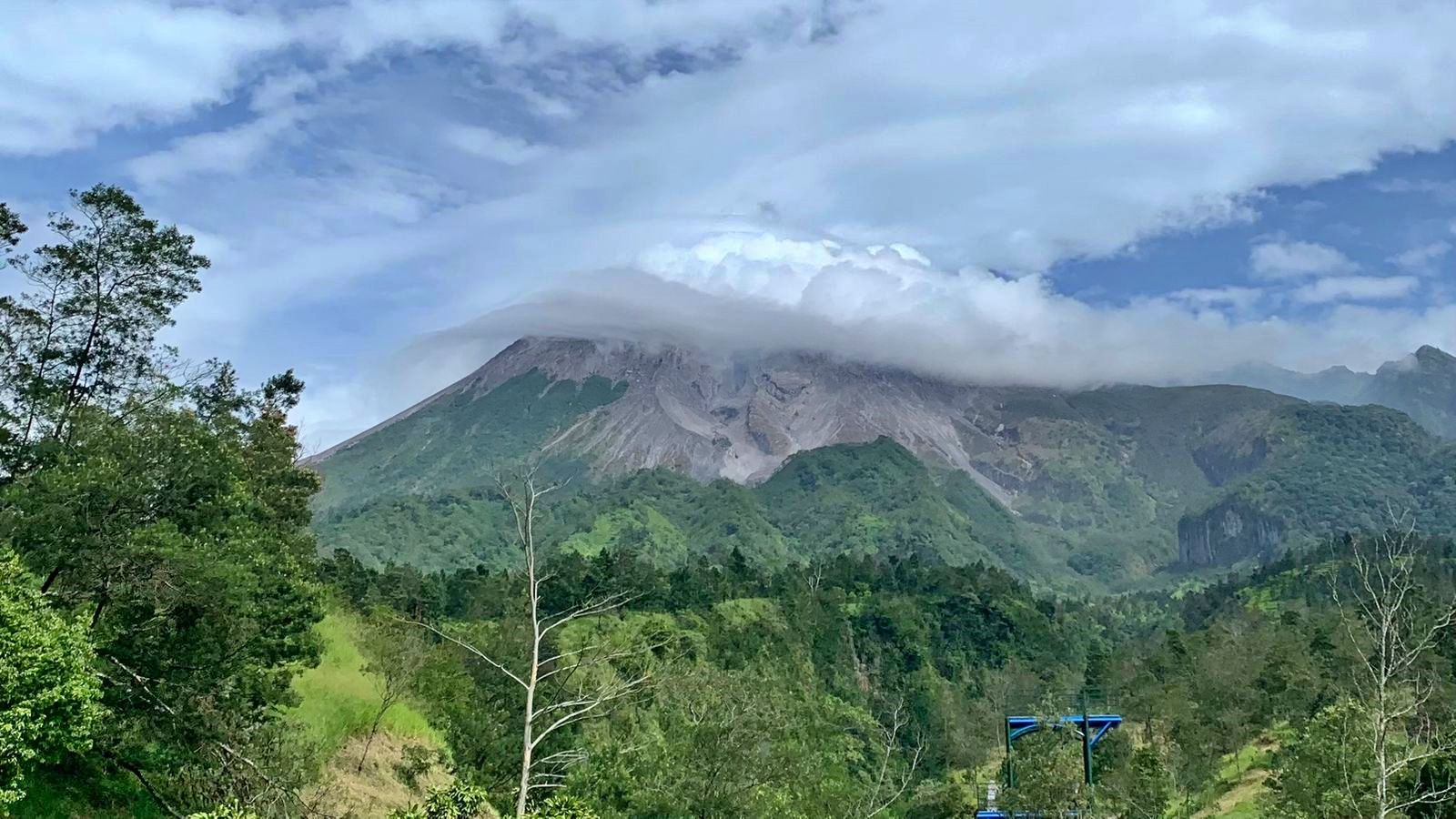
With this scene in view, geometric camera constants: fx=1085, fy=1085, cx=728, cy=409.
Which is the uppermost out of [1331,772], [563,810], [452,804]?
[452,804]

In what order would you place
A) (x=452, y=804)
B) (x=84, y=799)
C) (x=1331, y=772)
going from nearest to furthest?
(x=452, y=804)
(x=84, y=799)
(x=1331, y=772)

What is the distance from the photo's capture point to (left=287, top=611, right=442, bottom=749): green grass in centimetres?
Result: 2739

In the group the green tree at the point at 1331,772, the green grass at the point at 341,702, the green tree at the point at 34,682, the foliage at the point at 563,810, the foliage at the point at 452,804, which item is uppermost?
the green tree at the point at 34,682

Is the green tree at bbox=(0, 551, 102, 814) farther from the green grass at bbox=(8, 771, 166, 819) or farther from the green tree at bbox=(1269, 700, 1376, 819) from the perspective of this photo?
the green tree at bbox=(1269, 700, 1376, 819)

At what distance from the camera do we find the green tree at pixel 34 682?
15008mm

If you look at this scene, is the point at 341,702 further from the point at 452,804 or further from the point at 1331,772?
the point at 1331,772

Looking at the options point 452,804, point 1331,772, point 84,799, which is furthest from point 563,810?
point 1331,772

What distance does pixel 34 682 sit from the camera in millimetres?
15352

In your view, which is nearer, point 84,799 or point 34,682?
point 34,682

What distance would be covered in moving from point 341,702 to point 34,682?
48.6 feet

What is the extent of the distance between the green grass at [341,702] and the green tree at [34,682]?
27.2 feet

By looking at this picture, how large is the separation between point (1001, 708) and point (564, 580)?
38575 mm

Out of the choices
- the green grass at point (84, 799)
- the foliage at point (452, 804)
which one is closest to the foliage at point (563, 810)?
the foliage at point (452, 804)

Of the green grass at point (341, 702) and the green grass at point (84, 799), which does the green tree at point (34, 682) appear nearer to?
the green grass at point (84, 799)
